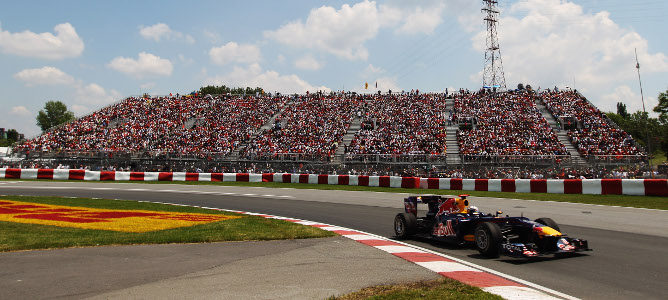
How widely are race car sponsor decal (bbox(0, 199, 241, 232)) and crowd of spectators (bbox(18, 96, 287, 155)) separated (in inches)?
899

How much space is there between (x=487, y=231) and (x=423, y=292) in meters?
2.95

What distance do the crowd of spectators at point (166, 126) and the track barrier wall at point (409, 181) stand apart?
4.60 metres

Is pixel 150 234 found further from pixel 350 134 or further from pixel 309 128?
pixel 309 128

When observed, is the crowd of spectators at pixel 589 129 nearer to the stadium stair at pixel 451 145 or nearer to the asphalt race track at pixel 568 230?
the stadium stair at pixel 451 145

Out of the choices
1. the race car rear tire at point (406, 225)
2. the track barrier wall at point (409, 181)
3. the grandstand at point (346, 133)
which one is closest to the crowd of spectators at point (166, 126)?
the grandstand at point (346, 133)

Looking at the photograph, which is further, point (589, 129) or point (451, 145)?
point (451, 145)

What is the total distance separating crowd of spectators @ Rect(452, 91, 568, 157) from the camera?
31.9 metres

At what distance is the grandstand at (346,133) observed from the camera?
3116 centimetres

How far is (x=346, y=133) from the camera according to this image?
40344 mm

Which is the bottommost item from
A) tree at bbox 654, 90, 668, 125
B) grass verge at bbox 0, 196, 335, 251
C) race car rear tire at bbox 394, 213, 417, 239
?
grass verge at bbox 0, 196, 335, 251

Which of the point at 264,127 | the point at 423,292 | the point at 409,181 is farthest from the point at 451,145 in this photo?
the point at 423,292

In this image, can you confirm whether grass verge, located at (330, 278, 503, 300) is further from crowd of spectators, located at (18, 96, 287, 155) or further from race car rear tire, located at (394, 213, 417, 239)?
crowd of spectators, located at (18, 96, 287, 155)

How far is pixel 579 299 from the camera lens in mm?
5137

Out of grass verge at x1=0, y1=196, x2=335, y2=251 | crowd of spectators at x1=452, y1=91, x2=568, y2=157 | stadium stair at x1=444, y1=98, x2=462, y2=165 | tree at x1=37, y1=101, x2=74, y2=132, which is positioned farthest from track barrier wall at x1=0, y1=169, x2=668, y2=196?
tree at x1=37, y1=101, x2=74, y2=132
